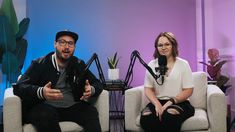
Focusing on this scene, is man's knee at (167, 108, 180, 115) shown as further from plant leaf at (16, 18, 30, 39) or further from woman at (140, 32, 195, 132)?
plant leaf at (16, 18, 30, 39)

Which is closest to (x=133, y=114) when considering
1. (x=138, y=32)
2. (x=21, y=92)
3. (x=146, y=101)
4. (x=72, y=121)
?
(x=146, y=101)

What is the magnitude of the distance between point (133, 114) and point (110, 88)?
3.90 feet

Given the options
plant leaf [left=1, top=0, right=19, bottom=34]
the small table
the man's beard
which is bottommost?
the small table

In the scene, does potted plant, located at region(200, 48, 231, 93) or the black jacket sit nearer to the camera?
the black jacket

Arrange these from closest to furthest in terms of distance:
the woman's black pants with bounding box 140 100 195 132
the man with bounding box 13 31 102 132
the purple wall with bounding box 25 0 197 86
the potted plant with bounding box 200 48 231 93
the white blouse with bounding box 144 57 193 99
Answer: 1. the man with bounding box 13 31 102 132
2. the woman's black pants with bounding box 140 100 195 132
3. the white blouse with bounding box 144 57 193 99
4. the potted plant with bounding box 200 48 231 93
5. the purple wall with bounding box 25 0 197 86

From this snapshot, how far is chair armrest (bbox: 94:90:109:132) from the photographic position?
8.98ft

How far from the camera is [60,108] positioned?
2676 mm

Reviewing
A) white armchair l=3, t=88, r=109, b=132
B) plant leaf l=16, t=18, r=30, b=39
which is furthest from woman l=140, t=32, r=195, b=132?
plant leaf l=16, t=18, r=30, b=39

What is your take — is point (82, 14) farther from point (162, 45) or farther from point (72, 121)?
point (72, 121)

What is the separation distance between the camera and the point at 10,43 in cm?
397

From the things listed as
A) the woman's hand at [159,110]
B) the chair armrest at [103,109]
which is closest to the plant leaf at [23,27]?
the chair armrest at [103,109]

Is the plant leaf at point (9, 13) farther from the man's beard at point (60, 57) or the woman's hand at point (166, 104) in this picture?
the woman's hand at point (166, 104)

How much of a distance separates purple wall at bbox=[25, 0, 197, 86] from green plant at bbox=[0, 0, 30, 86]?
38 centimetres

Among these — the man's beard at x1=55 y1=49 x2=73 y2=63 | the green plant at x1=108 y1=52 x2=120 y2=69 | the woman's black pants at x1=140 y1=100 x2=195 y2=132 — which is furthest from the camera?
the green plant at x1=108 y1=52 x2=120 y2=69
